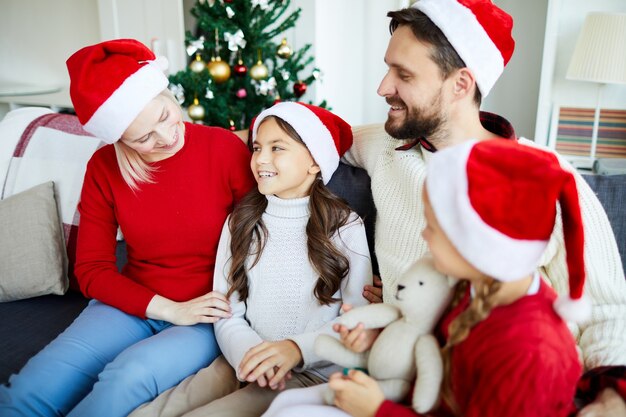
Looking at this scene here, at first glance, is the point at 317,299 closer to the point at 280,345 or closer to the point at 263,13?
the point at 280,345

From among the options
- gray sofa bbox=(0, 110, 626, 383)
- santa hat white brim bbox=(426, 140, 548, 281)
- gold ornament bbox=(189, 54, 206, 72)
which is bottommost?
gray sofa bbox=(0, 110, 626, 383)

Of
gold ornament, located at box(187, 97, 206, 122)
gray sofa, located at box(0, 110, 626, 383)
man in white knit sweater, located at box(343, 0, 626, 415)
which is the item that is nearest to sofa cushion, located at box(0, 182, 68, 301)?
gray sofa, located at box(0, 110, 626, 383)

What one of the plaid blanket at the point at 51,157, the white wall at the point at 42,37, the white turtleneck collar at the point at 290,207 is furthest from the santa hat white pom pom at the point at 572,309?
the white wall at the point at 42,37

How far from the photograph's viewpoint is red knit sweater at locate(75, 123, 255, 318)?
4.87 ft

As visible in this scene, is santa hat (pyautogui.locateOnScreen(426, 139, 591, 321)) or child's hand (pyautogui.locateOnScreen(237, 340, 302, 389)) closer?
santa hat (pyautogui.locateOnScreen(426, 139, 591, 321))

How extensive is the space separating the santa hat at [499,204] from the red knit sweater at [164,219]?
34.3 inches

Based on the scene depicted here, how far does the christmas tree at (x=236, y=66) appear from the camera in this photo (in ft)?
8.76

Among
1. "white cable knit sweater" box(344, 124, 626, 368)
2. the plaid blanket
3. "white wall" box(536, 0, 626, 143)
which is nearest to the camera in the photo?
"white cable knit sweater" box(344, 124, 626, 368)

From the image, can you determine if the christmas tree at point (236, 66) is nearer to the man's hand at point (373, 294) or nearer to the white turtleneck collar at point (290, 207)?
the white turtleneck collar at point (290, 207)

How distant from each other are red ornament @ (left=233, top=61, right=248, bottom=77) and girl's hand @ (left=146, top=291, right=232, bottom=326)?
158cm

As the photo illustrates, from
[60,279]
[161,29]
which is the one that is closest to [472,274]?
[60,279]

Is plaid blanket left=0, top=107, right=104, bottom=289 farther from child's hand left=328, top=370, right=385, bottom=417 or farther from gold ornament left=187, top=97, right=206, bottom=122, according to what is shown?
child's hand left=328, top=370, right=385, bottom=417

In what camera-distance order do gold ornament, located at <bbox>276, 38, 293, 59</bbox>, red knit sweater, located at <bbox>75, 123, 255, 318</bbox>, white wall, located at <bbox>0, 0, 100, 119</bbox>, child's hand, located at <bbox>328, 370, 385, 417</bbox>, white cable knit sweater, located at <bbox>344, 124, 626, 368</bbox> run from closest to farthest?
child's hand, located at <bbox>328, 370, 385, 417</bbox> < white cable knit sweater, located at <bbox>344, 124, 626, 368</bbox> < red knit sweater, located at <bbox>75, 123, 255, 318</bbox> < gold ornament, located at <bbox>276, 38, 293, 59</bbox> < white wall, located at <bbox>0, 0, 100, 119</bbox>

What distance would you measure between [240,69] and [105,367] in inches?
71.0
